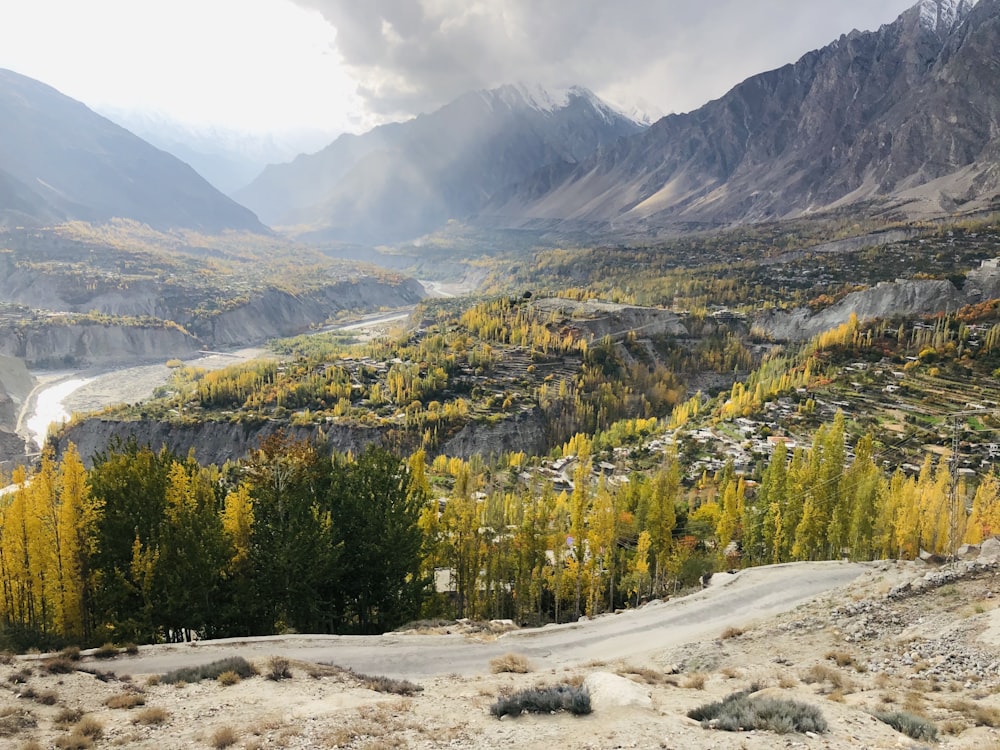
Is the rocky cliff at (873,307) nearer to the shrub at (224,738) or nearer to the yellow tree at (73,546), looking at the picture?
the yellow tree at (73,546)

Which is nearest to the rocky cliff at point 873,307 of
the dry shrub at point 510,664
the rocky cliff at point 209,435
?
the rocky cliff at point 209,435

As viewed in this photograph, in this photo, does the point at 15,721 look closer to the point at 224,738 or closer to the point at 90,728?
the point at 90,728

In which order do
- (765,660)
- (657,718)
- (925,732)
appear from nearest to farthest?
(925,732)
(657,718)
(765,660)

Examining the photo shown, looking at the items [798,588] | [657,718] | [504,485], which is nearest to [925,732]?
[657,718]

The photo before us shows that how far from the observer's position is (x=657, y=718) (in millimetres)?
18109

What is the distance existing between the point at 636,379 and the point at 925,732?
14133cm

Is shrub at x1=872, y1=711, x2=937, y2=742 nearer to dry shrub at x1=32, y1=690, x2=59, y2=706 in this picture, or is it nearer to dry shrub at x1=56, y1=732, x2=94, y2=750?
dry shrub at x1=56, y1=732, x2=94, y2=750

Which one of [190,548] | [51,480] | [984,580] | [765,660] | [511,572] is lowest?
[511,572]

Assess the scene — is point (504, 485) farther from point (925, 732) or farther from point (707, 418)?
point (925, 732)

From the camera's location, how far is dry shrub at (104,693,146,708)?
19797 millimetres

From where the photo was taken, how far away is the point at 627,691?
66.7 ft

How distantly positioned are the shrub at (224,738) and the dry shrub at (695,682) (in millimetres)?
15938

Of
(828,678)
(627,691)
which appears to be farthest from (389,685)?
(828,678)

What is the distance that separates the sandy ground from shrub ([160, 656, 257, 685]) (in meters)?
0.46
